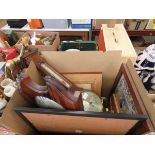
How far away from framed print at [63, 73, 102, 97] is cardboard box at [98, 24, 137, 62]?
21cm

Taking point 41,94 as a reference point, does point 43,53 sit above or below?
above

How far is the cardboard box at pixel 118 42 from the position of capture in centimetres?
99

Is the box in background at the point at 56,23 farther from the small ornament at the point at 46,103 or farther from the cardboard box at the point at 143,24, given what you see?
the small ornament at the point at 46,103

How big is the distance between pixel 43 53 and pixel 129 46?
1.91 feet

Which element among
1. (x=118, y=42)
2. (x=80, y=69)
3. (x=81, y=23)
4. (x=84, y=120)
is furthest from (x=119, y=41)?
(x=81, y=23)

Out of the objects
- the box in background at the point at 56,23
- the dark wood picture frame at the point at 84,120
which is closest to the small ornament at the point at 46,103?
the dark wood picture frame at the point at 84,120

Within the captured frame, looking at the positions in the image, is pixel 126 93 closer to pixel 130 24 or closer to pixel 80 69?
pixel 80 69

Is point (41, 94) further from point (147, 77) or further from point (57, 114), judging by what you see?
point (147, 77)

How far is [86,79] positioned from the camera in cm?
96

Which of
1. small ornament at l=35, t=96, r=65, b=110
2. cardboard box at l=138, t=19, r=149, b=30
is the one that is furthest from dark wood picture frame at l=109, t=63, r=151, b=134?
cardboard box at l=138, t=19, r=149, b=30

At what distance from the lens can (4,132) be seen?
698mm

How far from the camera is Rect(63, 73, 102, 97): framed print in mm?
940

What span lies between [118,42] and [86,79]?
0.41 metres
